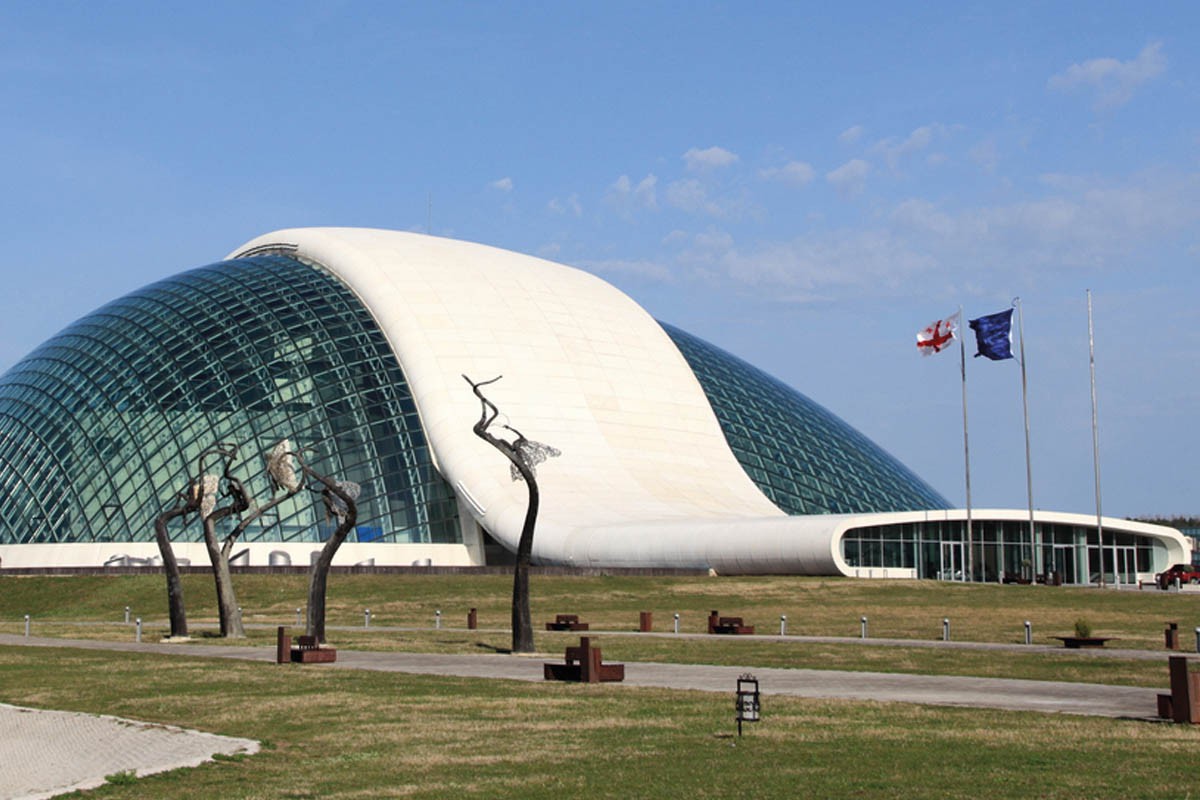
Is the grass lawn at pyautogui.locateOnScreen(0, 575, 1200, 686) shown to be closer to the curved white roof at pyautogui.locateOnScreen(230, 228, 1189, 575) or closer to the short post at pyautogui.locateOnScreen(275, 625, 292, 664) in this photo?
the curved white roof at pyautogui.locateOnScreen(230, 228, 1189, 575)

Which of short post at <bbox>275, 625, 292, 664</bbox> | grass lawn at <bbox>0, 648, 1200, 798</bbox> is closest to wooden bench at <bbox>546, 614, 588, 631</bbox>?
short post at <bbox>275, 625, 292, 664</bbox>

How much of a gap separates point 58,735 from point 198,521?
41386 mm

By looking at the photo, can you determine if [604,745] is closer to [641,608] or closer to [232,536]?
[232,536]

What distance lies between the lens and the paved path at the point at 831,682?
20.3 m

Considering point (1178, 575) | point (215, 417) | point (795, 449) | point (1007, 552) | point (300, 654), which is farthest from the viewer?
point (795, 449)

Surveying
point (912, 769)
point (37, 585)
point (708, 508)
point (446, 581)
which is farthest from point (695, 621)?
point (912, 769)

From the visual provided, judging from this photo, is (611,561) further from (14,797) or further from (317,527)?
(14,797)

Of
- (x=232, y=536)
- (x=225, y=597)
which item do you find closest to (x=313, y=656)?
(x=225, y=597)

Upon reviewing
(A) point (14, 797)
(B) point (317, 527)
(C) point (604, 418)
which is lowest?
(A) point (14, 797)

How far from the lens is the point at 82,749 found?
631 inches

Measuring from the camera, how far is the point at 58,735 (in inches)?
681

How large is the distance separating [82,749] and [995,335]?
155 ft

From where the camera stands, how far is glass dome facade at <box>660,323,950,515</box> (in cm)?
6950

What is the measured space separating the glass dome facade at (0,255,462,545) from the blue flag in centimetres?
2308
